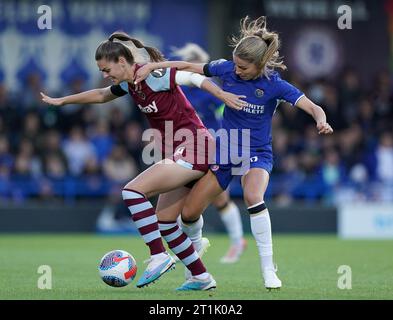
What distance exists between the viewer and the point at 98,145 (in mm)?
18750

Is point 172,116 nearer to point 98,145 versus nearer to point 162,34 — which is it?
point 98,145

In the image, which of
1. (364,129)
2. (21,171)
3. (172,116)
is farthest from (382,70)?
(172,116)

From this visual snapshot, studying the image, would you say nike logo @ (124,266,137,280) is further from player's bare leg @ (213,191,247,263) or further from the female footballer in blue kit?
player's bare leg @ (213,191,247,263)

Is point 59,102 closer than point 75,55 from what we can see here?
Yes

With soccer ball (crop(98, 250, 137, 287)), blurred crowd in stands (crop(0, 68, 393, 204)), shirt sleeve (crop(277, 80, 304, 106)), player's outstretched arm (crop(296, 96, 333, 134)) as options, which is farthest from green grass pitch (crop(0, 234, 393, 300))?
shirt sleeve (crop(277, 80, 304, 106))

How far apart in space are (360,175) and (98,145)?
16.4 feet

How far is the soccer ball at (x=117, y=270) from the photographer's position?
8.13m

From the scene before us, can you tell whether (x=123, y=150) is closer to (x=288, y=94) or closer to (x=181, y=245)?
(x=181, y=245)

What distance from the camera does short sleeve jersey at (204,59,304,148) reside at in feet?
26.8

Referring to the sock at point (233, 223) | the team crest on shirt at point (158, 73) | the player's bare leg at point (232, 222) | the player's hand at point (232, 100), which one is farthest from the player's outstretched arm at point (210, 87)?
the sock at point (233, 223)

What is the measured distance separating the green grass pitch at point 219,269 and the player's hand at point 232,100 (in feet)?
4.98

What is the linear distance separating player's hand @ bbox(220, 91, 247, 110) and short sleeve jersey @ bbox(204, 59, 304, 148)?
17 centimetres

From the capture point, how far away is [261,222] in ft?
26.6
